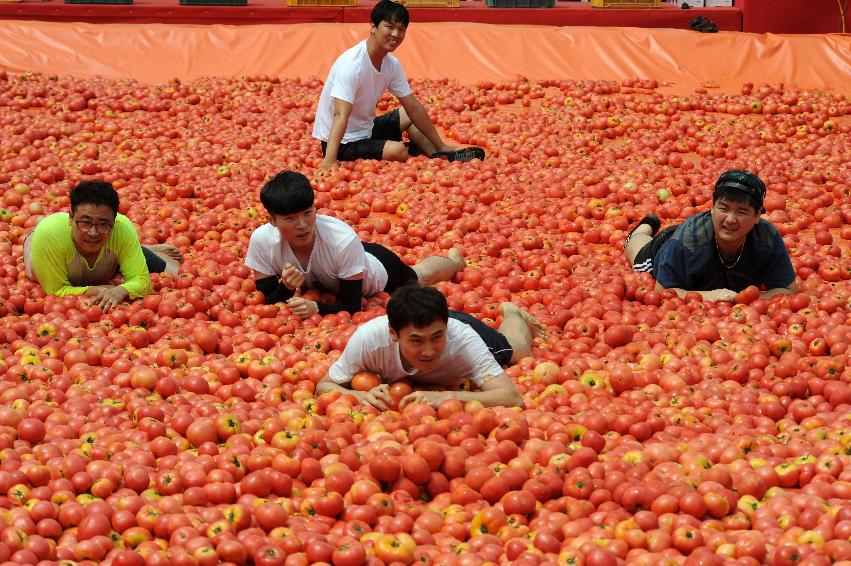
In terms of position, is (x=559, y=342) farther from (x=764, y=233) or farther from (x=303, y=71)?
(x=303, y=71)

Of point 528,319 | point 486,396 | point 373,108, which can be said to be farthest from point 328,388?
point 373,108

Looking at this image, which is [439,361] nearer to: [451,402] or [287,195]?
[451,402]

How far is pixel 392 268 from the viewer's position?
6773 millimetres

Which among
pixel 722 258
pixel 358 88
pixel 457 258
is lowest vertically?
pixel 457 258

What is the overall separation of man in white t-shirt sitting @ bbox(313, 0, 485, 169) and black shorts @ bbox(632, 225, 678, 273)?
2737mm

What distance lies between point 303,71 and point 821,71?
623 centimetres

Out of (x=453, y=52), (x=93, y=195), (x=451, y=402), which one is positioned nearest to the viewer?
(x=451, y=402)

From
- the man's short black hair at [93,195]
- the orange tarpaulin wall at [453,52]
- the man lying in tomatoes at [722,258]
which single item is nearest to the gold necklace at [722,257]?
the man lying in tomatoes at [722,258]

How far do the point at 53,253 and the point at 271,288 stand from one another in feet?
4.40

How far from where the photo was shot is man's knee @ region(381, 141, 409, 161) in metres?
9.59

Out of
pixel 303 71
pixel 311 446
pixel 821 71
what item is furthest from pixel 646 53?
pixel 311 446

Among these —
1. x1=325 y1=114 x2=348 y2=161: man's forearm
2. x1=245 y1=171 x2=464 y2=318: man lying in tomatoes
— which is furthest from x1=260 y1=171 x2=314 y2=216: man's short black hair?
x1=325 y1=114 x2=348 y2=161: man's forearm

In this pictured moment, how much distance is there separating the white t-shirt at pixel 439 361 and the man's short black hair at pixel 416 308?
10.6 inches

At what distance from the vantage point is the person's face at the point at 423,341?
4.80 m
